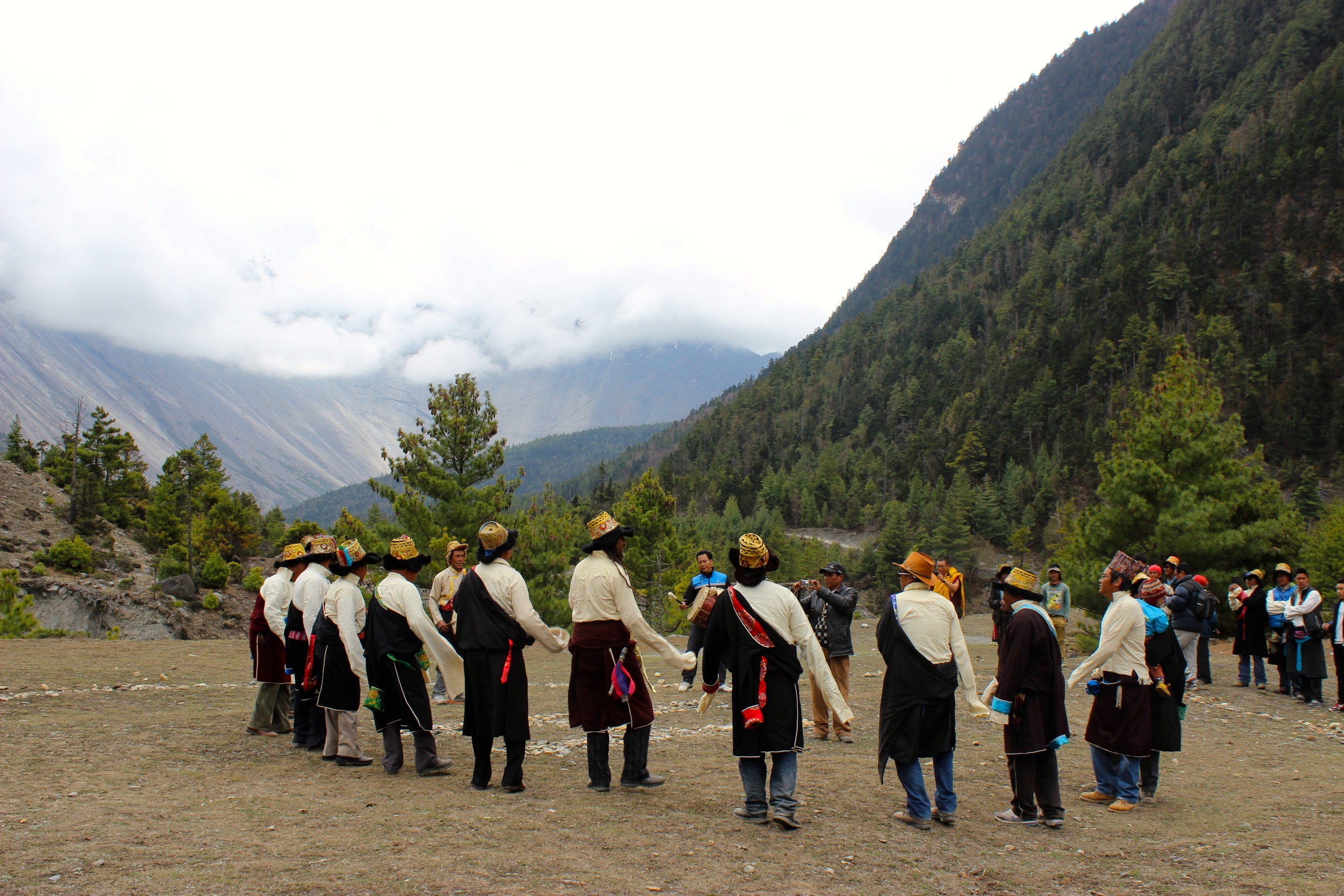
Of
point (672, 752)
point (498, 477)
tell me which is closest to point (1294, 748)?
point (672, 752)

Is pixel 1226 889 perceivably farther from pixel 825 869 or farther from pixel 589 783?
pixel 589 783

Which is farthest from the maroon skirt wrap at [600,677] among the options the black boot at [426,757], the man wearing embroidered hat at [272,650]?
the man wearing embroidered hat at [272,650]

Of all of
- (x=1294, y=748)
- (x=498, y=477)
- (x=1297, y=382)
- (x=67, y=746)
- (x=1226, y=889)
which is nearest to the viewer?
(x=1226, y=889)

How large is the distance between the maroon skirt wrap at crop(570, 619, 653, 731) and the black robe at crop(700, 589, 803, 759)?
2.47ft

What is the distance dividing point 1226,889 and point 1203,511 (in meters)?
19.4

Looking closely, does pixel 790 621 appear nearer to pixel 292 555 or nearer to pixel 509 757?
pixel 509 757

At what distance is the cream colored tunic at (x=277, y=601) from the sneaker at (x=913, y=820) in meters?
6.29

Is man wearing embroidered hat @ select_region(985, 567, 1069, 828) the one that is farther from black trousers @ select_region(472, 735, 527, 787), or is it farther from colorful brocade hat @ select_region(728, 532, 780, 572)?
black trousers @ select_region(472, 735, 527, 787)

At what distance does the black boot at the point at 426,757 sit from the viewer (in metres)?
7.14

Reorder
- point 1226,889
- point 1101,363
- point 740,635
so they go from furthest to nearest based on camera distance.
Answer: point 1101,363
point 740,635
point 1226,889

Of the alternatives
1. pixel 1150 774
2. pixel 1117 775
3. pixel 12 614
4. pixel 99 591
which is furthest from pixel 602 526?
pixel 99 591

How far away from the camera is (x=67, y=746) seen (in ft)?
25.7

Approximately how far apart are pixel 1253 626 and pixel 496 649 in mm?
13888

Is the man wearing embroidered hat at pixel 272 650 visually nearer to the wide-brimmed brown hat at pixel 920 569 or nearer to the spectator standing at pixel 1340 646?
the wide-brimmed brown hat at pixel 920 569
